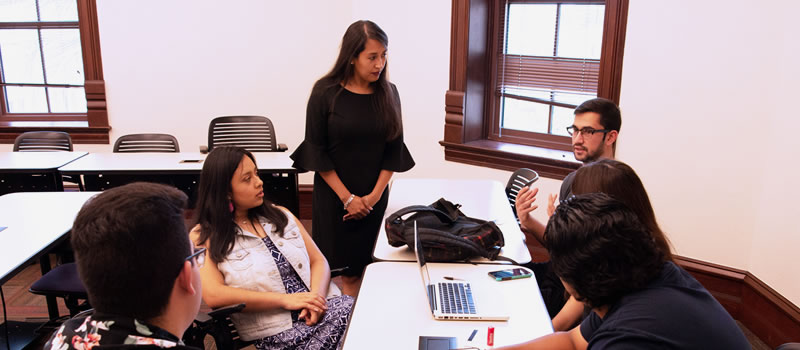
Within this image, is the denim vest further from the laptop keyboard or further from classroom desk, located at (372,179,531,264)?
the laptop keyboard

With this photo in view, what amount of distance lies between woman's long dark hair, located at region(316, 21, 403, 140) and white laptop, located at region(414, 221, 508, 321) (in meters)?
0.85

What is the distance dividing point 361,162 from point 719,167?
2030 mm

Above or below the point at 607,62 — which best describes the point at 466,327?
below

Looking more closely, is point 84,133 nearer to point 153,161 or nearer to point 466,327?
point 153,161

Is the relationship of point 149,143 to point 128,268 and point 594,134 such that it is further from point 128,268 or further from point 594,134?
point 128,268

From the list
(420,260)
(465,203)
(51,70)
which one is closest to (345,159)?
(465,203)

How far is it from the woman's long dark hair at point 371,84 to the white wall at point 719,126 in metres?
1.63

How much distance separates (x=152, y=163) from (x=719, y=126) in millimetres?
3517

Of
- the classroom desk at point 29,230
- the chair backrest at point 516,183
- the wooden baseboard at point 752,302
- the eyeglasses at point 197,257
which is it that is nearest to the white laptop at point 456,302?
the eyeglasses at point 197,257

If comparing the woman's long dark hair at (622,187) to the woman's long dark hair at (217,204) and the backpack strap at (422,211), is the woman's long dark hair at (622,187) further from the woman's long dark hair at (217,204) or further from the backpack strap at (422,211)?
the woman's long dark hair at (217,204)

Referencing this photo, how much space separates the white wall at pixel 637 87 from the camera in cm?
307

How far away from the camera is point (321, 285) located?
91.5 inches

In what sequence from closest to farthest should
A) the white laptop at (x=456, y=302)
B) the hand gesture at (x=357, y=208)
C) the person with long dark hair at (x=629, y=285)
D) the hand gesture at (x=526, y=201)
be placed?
1. the person with long dark hair at (x=629, y=285)
2. the white laptop at (x=456, y=302)
3. the hand gesture at (x=526, y=201)
4. the hand gesture at (x=357, y=208)

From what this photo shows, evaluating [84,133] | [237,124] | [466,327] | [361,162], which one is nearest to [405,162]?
[361,162]
